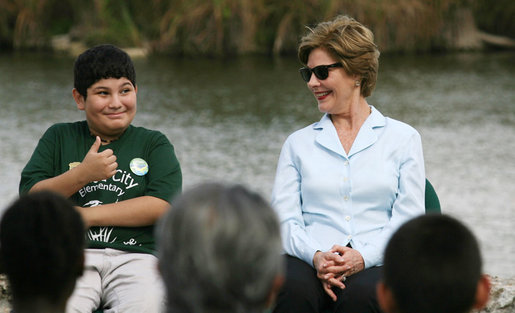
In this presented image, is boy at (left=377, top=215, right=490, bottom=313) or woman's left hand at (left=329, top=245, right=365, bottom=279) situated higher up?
boy at (left=377, top=215, right=490, bottom=313)

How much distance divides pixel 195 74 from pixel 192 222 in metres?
18.9

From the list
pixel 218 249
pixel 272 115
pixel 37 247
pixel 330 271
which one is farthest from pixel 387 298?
pixel 272 115

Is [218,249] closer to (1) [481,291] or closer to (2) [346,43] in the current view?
(1) [481,291]

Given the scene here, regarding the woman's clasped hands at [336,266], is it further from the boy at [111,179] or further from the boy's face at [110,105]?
the boy's face at [110,105]

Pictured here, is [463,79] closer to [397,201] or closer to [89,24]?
[89,24]

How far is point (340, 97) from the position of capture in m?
3.90

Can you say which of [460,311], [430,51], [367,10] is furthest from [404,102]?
[460,311]

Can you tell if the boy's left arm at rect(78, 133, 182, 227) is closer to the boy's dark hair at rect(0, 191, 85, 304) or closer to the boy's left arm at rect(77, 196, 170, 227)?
the boy's left arm at rect(77, 196, 170, 227)

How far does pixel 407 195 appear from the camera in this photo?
3.66 m

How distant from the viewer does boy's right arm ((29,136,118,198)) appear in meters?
3.36

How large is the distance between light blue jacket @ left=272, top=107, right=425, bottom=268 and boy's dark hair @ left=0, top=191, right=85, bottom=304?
1.66m

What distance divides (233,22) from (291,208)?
67.9 ft

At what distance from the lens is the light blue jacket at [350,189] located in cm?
367

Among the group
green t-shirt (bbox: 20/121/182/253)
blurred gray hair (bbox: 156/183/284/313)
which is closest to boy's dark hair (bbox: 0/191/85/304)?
blurred gray hair (bbox: 156/183/284/313)
